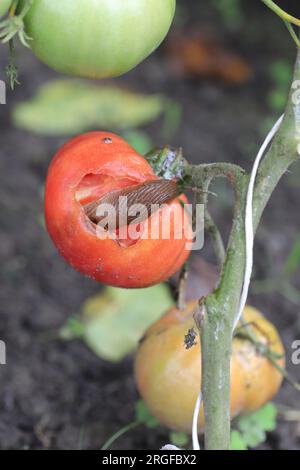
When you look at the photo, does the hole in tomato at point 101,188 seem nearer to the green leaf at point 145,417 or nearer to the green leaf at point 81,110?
the green leaf at point 145,417

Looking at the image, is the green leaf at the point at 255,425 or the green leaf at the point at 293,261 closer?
the green leaf at the point at 255,425

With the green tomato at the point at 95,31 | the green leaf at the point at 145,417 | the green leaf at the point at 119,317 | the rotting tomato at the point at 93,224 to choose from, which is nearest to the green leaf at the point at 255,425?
the green leaf at the point at 145,417

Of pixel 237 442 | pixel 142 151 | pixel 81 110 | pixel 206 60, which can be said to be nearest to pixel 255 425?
pixel 237 442

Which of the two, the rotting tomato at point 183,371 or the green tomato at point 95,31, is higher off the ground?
the green tomato at point 95,31

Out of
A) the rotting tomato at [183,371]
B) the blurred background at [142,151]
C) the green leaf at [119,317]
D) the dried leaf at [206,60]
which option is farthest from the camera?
the dried leaf at [206,60]

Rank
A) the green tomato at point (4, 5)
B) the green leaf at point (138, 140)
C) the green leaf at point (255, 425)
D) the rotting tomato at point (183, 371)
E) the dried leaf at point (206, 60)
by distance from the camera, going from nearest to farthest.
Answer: the green tomato at point (4, 5) → the rotting tomato at point (183, 371) → the green leaf at point (255, 425) → the green leaf at point (138, 140) → the dried leaf at point (206, 60)

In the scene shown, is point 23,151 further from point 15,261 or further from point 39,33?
point 39,33

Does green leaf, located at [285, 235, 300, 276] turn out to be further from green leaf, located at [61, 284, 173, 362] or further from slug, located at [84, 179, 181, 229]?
slug, located at [84, 179, 181, 229]
